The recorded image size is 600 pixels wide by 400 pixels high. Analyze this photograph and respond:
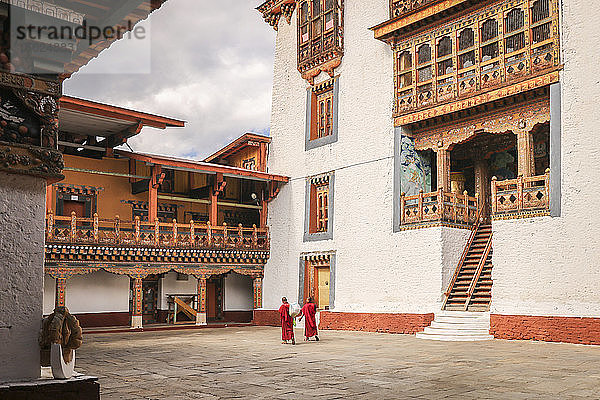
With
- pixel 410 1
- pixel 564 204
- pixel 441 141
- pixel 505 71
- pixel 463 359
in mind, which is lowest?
pixel 463 359

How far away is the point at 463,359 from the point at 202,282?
11.9m

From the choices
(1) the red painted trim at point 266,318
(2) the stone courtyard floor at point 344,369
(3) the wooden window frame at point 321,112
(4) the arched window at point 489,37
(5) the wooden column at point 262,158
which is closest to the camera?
(2) the stone courtyard floor at point 344,369

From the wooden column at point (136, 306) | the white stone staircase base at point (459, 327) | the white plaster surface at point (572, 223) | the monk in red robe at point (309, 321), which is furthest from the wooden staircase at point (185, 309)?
the white plaster surface at point (572, 223)

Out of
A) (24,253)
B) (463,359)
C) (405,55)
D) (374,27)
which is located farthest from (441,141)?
(24,253)

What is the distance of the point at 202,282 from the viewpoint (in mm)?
20750

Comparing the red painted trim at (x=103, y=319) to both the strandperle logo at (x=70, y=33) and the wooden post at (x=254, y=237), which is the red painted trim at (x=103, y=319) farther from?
the strandperle logo at (x=70, y=33)

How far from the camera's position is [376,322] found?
1758 centimetres

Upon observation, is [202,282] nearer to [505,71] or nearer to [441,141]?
[441,141]

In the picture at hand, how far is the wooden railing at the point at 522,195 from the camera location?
1413cm

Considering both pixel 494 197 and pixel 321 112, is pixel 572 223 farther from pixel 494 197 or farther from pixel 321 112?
pixel 321 112

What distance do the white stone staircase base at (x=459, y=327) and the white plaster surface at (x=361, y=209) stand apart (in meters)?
1.04

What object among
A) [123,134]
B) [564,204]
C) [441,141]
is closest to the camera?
[564,204]

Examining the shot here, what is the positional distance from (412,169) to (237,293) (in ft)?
29.4

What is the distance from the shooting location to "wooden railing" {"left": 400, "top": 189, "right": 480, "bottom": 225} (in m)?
16.5
